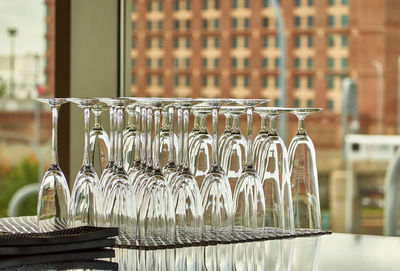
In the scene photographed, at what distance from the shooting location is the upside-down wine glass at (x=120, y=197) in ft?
4.14

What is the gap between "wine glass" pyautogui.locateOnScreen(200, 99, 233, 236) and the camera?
130cm

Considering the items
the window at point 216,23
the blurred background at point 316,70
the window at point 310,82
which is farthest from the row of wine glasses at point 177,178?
the window at point 216,23

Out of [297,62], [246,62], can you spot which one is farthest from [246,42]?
[297,62]

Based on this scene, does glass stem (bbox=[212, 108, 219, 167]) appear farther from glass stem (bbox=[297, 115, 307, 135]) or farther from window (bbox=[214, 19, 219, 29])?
window (bbox=[214, 19, 219, 29])

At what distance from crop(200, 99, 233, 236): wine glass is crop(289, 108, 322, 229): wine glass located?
21cm

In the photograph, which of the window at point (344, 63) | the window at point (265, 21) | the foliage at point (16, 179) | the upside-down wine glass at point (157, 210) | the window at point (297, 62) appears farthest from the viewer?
the foliage at point (16, 179)

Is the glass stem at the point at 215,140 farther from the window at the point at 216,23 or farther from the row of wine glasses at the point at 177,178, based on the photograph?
the window at the point at 216,23

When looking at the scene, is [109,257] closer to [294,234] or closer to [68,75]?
[294,234]

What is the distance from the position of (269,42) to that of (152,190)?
3.82 meters

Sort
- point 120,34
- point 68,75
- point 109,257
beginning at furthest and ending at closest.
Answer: point 120,34 → point 68,75 → point 109,257

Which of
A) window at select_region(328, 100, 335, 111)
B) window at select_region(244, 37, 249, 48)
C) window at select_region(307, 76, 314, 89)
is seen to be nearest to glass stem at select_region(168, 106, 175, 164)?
window at select_region(328, 100, 335, 111)

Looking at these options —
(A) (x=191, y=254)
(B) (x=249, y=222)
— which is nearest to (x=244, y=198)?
(B) (x=249, y=222)

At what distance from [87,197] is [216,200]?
220 mm

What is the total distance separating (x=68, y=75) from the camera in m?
2.88
